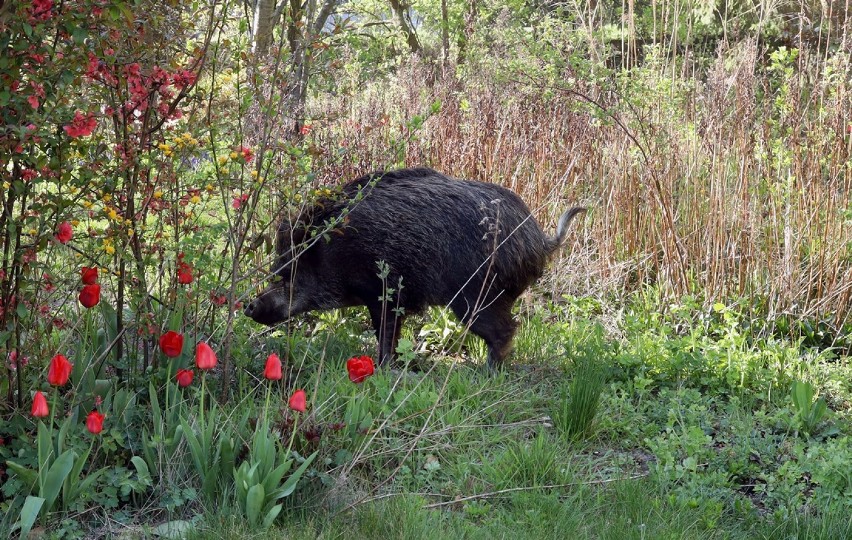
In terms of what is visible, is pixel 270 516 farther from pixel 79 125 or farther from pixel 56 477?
pixel 79 125

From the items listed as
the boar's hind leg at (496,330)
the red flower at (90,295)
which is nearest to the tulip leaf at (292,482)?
the red flower at (90,295)

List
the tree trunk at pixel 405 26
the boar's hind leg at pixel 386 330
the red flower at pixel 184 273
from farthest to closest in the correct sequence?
1. the tree trunk at pixel 405 26
2. the boar's hind leg at pixel 386 330
3. the red flower at pixel 184 273

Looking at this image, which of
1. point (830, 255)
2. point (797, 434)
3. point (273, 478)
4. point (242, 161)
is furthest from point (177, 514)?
point (830, 255)

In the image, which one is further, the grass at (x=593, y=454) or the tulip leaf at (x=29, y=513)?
the grass at (x=593, y=454)

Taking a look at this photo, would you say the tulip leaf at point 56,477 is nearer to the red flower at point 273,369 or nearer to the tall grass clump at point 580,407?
the red flower at point 273,369

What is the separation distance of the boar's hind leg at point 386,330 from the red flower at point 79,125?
210 centimetres

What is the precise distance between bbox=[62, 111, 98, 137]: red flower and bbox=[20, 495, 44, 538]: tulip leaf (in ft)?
3.95

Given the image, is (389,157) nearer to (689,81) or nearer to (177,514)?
(689,81)

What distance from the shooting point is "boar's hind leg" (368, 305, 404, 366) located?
509 centimetres

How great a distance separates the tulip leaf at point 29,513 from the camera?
117 inches

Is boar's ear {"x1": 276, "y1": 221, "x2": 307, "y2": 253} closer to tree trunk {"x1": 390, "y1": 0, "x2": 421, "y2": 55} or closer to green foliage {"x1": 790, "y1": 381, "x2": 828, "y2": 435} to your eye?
green foliage {"x1": 790, "y1": 381, "x2": 828, "y2": 435}

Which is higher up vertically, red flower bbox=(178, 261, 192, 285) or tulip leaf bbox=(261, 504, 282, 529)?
red flower bbox=(178, 261, 192, 285)

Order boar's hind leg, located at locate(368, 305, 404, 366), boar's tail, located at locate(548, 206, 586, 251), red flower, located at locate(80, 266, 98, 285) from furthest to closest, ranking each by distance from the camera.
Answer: boar's tail, located at locate(548, 206, 586, 251) < boar's hind leg, located at locate(368, 305, 404, 366) < red flower, located at locate(80, 266, 98, 285)

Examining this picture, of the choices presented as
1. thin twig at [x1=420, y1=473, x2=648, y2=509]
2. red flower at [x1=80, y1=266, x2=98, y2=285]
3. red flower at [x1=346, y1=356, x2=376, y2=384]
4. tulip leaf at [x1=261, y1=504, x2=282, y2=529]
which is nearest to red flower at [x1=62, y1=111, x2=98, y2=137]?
red flower at [x1=80, y1=266, x2=98, y2=285]
